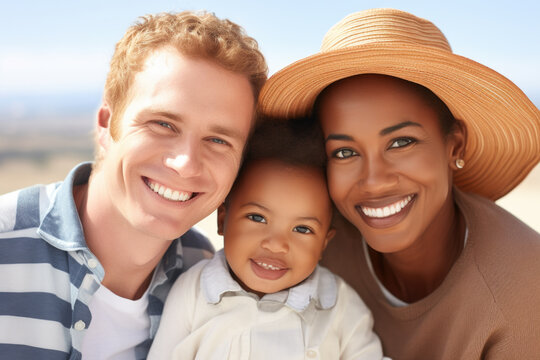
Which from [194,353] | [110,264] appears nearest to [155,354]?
[194,353]

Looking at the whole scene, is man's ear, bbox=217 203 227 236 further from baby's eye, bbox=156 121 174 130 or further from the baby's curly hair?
baby's eye, bbox=156 121 174 130

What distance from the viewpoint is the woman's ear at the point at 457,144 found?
2877 millimetres

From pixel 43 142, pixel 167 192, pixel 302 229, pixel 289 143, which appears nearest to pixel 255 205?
pixel 302 229

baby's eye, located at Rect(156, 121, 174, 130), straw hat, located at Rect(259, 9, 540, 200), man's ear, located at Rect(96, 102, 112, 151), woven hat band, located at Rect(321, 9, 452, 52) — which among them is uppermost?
woven hat band, located at Rect(321, 9, 452, 52)

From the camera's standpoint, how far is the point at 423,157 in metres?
2.60

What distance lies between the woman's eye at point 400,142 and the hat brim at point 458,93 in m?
0.29

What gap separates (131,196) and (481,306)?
5.85ft

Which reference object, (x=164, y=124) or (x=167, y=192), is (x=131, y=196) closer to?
(x=167, y=192)

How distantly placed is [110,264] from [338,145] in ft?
4.34

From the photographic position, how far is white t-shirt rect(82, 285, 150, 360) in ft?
8.46

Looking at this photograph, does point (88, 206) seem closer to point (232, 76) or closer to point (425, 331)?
point (232, 76)

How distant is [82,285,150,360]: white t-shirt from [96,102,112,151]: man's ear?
74cm

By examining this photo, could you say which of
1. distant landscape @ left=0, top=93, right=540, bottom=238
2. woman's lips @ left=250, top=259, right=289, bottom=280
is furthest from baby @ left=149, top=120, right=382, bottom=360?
distant landscape @ left=0, top=93, right=540, bottom=238

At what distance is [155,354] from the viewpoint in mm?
2611
